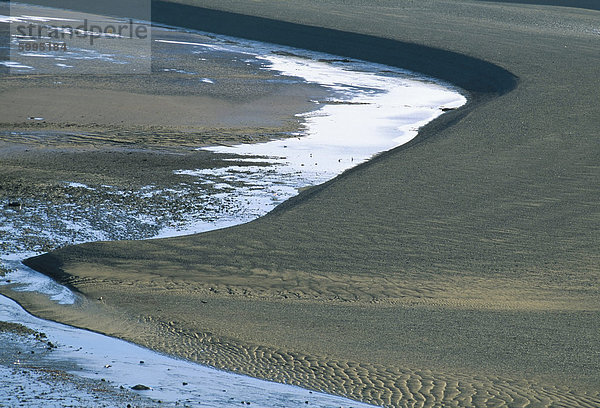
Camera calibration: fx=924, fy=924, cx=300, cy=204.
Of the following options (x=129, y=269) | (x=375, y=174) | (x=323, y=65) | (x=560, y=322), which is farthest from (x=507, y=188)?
(x=323, y=65)

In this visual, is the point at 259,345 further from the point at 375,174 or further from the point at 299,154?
the point at 299,154

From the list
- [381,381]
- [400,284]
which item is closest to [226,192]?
[400,284]

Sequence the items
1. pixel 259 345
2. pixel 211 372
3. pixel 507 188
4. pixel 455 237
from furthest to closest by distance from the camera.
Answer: pixel 507 188
pixel 455 237
pixel 259 345
pixel 211 372

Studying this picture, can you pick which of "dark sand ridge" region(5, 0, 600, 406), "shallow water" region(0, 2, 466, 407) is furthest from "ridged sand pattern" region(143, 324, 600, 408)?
"shallow water" region(0, 2, 466, 407)

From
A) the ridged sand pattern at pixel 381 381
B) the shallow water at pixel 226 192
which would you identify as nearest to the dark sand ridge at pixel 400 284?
the ridged sand pattern at pixel 381 381

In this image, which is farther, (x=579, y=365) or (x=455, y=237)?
(x=455, y=237)

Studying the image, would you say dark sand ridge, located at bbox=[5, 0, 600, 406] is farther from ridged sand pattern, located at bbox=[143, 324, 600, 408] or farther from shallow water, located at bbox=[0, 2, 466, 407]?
shallow water, located at bbox=[0, 2, 466, 407]

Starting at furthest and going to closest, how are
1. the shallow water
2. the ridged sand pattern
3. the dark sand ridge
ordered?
the dark sand ridge → the shallow water → the ridged sand pattern
